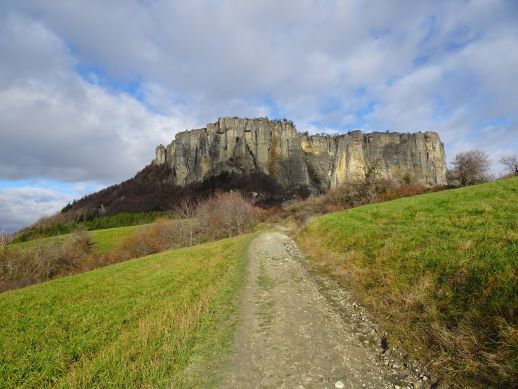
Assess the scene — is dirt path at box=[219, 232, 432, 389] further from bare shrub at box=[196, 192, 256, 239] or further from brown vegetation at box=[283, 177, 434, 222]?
bare shrub at box=[196, 192, 256, 239]

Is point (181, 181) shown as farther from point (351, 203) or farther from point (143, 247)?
point (351, 203)

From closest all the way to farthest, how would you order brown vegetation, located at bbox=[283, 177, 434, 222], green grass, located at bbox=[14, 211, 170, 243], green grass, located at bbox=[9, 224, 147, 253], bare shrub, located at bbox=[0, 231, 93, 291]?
bare shrub, located at bbox=[0, 231, 93, 291] → brown vegetation, located at bbox=[283, 177, 434, 222] → green grass, located at bbox=[9, 224, 147, 253] → green grass, located at bbox=[14, 211, 170, 243]

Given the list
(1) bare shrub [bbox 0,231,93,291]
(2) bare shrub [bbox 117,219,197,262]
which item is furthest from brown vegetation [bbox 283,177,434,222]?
(1) bare shrub [bbox 0,231,93,291]

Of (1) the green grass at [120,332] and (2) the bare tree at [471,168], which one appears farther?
(2) the bare tree at [471,168]

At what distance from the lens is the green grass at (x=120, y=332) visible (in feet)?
24.5

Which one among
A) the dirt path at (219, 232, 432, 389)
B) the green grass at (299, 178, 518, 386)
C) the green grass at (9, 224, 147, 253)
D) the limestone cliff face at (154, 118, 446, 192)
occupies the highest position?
the limestone cliff face at (154, 118, 446, 192)

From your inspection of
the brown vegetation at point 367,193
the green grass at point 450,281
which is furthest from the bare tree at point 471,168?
the green grass at point 450,281

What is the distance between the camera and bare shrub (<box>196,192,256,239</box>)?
6662 centimetres

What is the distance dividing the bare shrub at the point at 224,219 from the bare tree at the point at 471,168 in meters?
43.9

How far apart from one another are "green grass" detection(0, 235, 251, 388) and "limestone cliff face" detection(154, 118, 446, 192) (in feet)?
442

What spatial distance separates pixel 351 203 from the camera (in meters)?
52.8

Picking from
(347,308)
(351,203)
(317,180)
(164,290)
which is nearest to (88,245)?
(351,203)

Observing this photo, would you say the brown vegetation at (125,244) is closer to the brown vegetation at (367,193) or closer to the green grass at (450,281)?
the brown vegetation at (367,193)

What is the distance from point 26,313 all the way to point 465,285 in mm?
19249
